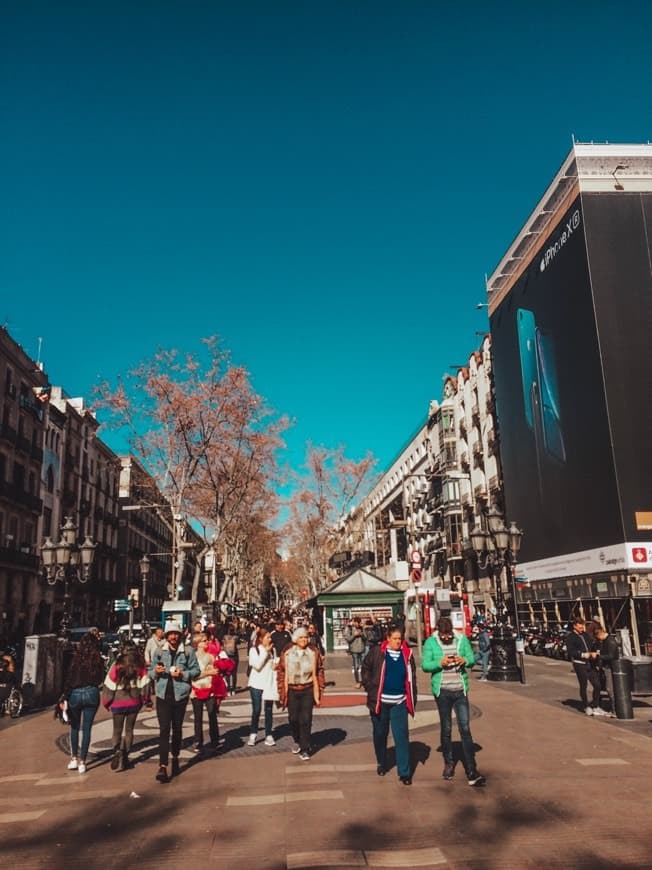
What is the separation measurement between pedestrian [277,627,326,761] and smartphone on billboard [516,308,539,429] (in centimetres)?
2733

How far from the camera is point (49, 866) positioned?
17.6ft

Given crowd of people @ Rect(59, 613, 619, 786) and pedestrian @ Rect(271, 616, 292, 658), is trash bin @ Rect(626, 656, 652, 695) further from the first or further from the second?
pedestrian @ Rect(271, 616, 292, 658)

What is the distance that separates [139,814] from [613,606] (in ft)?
81.8

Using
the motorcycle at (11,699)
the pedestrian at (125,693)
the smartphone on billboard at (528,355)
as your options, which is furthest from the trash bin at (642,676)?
the smartphone on billboard at (528,355)

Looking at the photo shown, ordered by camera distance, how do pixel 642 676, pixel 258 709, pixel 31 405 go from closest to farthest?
1. pixel 258 709
2. pixel 642 676
3. pixel 31 405

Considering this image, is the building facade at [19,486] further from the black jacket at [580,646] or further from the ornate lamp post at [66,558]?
the black jacket at [580,646]

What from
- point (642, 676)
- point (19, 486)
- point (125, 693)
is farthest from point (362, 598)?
point (19, 486)

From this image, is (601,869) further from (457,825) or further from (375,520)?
(375,520)

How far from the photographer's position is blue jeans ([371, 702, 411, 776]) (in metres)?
7.48

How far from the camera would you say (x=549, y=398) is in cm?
3225

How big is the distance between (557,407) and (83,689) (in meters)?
27.0

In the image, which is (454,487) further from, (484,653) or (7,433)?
(484,653)

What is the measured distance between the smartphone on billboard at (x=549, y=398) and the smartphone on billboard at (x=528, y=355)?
680 mm

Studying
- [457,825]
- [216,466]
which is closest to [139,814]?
[457,825]
